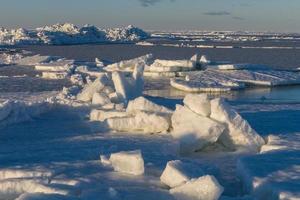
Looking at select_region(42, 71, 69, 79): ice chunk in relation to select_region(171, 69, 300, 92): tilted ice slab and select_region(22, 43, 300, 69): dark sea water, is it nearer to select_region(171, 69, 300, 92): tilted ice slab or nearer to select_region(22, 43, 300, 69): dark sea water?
select_region(171, 69, 300, 92): tilted ice slab

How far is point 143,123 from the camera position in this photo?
7.87m

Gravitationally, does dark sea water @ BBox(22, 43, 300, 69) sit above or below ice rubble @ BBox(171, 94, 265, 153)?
below

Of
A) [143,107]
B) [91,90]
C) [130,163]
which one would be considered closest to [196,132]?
[143,107]

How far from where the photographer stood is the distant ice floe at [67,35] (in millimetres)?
64188

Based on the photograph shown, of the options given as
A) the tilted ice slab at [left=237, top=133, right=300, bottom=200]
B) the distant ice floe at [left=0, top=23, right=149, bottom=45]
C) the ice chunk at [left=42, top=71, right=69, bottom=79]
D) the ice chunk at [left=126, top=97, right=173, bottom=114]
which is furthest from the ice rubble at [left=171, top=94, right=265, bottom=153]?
the distant ice floe at [left=0, top=23, right=149, bottom=45]

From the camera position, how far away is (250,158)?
20.0 feet

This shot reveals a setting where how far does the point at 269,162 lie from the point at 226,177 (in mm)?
525

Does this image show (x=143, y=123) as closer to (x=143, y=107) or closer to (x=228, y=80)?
(x=143, y=107)

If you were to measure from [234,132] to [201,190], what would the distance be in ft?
8.75

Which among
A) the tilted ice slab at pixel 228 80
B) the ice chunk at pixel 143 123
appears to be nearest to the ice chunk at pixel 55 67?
the tilted ice slab at pixel 228 80

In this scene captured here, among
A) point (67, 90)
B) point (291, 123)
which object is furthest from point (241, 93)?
point (291, 123)

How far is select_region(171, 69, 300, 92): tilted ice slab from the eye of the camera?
16.3 metres

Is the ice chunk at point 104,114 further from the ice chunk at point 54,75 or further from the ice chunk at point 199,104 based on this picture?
the ice chunk at point 54,75

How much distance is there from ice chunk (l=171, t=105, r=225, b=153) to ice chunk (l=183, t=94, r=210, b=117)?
98 millimetres
